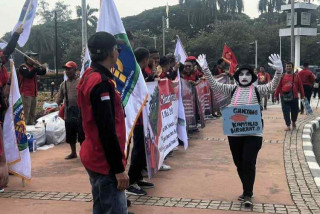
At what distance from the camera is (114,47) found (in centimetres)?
298

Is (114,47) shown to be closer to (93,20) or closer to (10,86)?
(10,86)

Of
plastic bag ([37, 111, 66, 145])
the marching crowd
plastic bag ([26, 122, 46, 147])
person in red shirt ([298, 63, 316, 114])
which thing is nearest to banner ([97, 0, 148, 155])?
the marching crowd

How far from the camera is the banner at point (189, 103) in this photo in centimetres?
934

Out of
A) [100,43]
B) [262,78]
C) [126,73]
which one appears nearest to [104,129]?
[100,43]

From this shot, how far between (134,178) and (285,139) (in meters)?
5.06

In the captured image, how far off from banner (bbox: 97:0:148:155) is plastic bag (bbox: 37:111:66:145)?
4.80 meters

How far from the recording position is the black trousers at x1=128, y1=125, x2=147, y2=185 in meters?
5.36

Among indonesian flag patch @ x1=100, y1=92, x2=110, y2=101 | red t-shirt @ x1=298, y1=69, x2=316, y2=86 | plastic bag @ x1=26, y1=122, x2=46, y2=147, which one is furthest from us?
red t-shirt @ x1=298, y1=69, x2=316, y2=86

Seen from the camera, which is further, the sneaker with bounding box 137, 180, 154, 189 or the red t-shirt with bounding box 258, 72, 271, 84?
the red t-shirt with bounding box 258, 72, 271, 84

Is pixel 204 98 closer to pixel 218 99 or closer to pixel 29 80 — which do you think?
pixel 218 99

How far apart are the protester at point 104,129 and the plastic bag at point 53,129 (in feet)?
20.4

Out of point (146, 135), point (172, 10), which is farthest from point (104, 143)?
point (172, 10)

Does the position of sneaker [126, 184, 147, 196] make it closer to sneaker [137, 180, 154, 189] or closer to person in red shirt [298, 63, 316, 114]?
sneaker [137, 180, 154, 189]

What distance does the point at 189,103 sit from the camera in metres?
9.58
